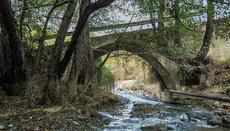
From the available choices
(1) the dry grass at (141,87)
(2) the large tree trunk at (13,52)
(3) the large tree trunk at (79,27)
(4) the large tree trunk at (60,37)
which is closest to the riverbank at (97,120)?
(4) the large tree trunk at (60,37)

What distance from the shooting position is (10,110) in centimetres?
1150

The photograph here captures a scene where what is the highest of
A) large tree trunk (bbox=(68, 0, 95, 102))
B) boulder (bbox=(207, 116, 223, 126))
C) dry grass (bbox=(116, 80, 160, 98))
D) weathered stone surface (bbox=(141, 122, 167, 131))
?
large tree trunk (bbox=(68, 0, 95, 102))

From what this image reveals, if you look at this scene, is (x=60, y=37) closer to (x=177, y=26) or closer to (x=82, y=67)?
(x=82, y=67)

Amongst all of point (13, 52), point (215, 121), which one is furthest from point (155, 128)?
point (13, 52)

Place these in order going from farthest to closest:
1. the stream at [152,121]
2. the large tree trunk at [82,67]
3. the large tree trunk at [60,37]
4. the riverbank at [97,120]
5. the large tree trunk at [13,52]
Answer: the large tree trunk at [82,67]
the large tree trunk at [60,37]
the stream at [152,121]
the large tree trunk at [13,52]
the riverbank at [97,120]

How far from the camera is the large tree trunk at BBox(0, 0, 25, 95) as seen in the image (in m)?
11.0

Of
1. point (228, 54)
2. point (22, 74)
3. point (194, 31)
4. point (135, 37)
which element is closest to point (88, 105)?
point (22, 74)

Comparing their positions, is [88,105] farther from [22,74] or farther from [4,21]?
[4,21]

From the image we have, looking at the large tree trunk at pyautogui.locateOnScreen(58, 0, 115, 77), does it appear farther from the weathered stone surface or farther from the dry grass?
the dry grass

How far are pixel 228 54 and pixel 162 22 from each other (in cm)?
763

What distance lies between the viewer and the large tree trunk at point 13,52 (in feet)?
36.0

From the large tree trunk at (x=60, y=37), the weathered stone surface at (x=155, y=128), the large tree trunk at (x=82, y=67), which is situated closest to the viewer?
the weathered stone surface at (x=155, y=128)

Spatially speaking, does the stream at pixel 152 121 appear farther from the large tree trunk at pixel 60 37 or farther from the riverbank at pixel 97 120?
the large tree trunk at pixel 60 37

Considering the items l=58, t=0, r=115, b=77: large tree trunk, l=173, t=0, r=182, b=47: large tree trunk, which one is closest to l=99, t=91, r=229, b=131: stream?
l=58, t=0, r=115, b=77: large tree trunk
